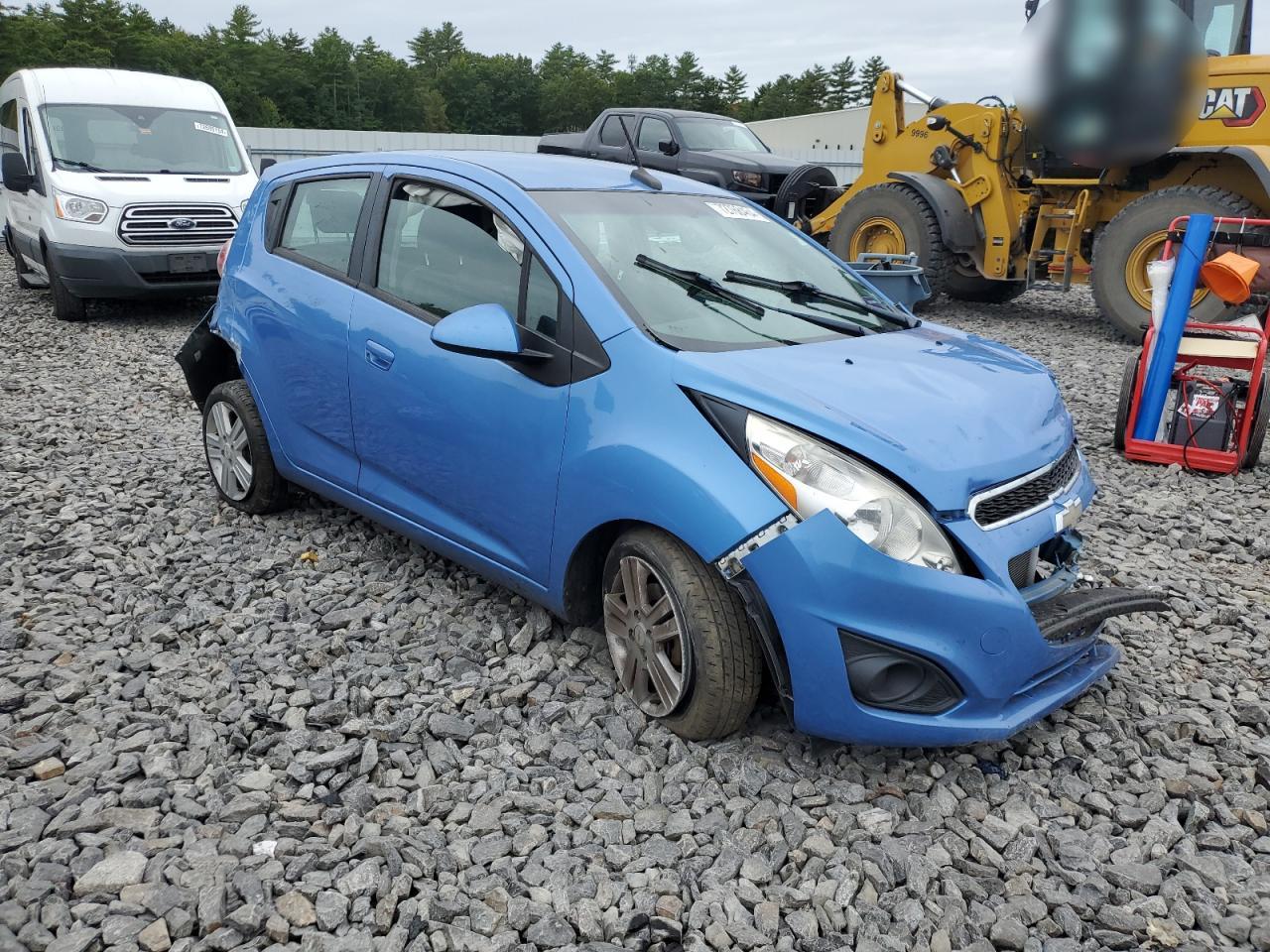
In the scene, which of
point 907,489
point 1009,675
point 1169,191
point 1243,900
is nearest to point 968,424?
point 907,489

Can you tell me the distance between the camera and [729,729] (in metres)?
2.91

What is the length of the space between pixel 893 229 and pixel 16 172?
8.73 meters

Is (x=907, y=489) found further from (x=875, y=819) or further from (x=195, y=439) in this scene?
(x=195, y=439)

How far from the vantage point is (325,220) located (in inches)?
165

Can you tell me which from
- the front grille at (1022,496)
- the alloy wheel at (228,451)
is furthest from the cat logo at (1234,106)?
the alloy wheel at (228,451)

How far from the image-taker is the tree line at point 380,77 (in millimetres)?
51281

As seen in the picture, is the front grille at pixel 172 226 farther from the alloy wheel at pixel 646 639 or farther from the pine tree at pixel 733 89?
the pine tree at pixel 733 89

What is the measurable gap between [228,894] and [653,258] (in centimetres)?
225

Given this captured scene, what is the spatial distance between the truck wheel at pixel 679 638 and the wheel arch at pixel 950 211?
321 inches

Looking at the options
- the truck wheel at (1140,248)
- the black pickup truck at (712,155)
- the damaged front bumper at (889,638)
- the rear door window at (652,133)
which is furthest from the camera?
the rear door window at (652,133)

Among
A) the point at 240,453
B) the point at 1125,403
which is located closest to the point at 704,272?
the point at 240,453

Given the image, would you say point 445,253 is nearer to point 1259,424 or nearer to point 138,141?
point 1259,424

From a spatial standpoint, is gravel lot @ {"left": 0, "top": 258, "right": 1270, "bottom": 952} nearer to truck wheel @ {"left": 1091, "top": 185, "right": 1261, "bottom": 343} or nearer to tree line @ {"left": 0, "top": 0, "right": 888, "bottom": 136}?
truck wheel @ {"left": 1091, "top": 185, "right": 1261, "bottom": 343}

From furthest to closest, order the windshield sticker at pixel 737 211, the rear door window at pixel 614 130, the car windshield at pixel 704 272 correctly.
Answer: the rear door window at pixel 614 130 < the windshield sticker at pixel 737 211 < the car windshield at pixel 704 272
